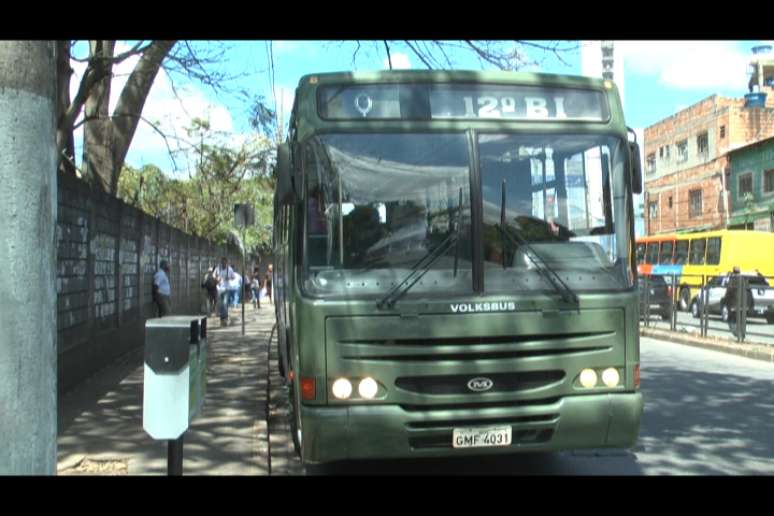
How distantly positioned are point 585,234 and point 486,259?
88 centimetres

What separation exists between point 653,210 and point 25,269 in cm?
4666

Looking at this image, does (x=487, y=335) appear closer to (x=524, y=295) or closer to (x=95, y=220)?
(x=524, y=295)

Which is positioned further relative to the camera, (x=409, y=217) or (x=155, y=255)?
(x=155, y=255)

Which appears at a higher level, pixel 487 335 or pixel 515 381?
pixel 487 335

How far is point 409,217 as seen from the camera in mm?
5363

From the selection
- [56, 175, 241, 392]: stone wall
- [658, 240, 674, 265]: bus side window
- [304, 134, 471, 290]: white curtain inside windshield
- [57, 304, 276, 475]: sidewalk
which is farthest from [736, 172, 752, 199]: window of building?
[304, 134, 471, 290]: white curtain inside windshield

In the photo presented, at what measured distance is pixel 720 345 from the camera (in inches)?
589

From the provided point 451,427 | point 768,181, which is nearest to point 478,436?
point 451,427

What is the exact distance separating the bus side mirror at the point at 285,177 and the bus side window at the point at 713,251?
24.3 metres

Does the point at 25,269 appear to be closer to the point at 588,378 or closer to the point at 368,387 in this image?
the point at 368,387

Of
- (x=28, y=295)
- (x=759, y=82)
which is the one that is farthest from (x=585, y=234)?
(x=759, y=82)

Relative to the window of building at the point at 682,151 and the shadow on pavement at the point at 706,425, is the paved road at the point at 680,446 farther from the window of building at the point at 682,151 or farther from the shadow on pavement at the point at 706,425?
the window of building at the point at 682,151
